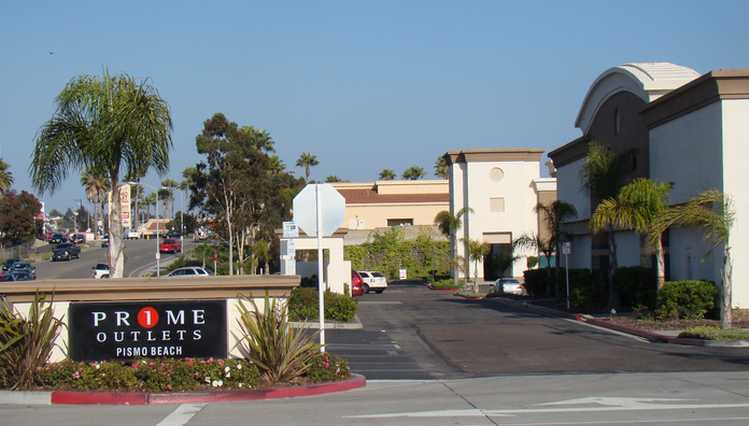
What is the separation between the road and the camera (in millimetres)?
76938

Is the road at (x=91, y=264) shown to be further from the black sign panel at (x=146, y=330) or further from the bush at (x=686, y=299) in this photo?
the black sign panel at (x=146, y=330)

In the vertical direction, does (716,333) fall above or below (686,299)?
below

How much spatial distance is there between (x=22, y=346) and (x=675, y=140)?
24948mm

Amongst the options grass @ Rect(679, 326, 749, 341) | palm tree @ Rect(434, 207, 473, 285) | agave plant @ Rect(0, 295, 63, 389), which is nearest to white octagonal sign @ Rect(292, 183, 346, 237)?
agave plant @ Rect(0, 295, 63, 389)

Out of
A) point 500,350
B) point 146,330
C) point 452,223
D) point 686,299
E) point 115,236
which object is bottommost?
point 500,350

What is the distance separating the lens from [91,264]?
88.9 m

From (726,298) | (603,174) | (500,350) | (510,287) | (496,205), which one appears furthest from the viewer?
(496,205)

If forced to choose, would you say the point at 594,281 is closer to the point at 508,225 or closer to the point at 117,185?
the point at 117,185

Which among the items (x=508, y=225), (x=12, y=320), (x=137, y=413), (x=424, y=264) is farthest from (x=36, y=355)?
(x=424, y=264)

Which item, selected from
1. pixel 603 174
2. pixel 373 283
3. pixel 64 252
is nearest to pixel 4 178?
pixel 64 252

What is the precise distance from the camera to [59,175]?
66.2 ft

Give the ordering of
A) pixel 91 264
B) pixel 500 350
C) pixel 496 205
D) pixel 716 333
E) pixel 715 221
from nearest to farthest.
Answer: pixel 500 350 → pixel 716 333 → pixel 715 221 → pixel 496 205 → pixel 91 264

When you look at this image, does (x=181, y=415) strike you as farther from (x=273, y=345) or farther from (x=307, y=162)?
(x=307, y=162)

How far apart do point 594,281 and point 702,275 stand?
702 cm
